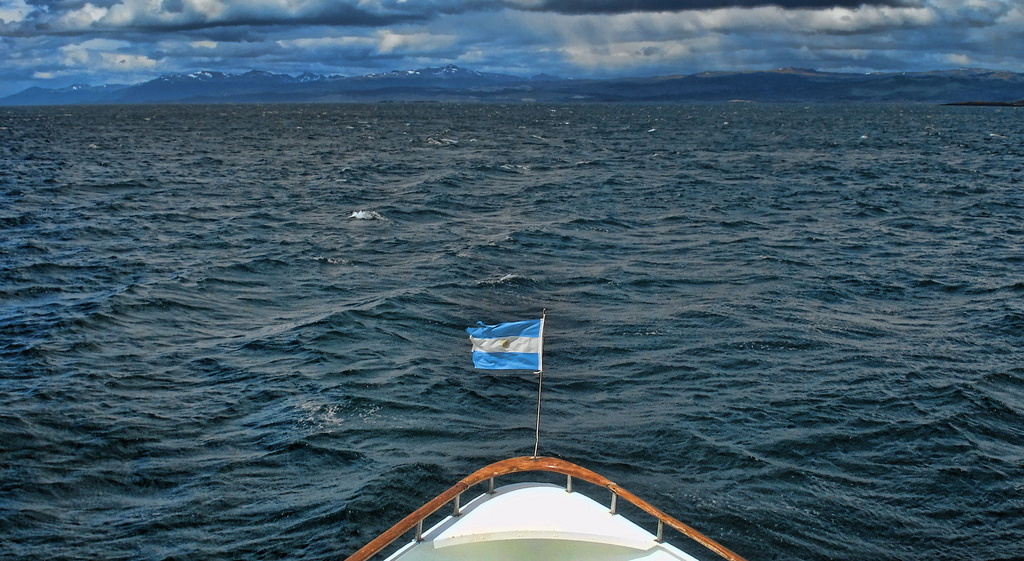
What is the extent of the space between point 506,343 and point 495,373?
806cm

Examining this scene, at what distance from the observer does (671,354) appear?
21.8 meters

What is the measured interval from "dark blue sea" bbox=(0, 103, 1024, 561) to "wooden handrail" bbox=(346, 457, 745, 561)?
3.31 m

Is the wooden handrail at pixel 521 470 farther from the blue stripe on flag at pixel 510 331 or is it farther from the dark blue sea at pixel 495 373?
the dark blue sea at pixel 495 373

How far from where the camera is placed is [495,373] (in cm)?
2053

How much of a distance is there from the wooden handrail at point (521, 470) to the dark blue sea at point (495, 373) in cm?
331

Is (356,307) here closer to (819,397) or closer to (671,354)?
(671,354)

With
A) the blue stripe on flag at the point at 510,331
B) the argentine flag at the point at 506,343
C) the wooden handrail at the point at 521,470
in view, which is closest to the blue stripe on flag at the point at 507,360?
the argentine flag at the point at 506,343

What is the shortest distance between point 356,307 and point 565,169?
42.2 metres

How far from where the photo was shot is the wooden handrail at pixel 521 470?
31.4 ft

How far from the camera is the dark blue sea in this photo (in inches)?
558

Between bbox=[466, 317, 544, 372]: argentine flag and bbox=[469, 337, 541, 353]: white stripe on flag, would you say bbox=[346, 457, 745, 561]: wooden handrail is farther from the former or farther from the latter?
bbox=[469, 337, 541, 353]: white stripe on flag

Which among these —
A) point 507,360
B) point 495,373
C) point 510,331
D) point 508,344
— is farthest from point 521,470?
point 495,373

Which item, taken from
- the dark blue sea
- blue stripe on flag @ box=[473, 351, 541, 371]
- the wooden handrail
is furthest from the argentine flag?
the dark blue sea

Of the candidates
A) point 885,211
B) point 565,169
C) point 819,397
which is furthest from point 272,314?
point 565,169
